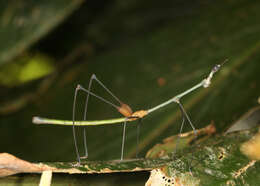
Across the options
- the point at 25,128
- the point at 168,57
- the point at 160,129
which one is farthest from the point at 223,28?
the point at 25,128

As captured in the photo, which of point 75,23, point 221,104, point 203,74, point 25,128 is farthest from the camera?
point 75,23

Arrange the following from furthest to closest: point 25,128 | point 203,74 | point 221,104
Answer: point 25,128 < point 203,74 < point 221,104

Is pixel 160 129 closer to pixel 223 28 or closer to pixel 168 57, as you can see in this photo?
pixel 168 57

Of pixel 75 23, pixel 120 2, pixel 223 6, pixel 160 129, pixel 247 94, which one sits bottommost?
pixel 160 129

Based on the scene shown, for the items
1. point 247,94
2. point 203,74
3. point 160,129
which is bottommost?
point 160,129

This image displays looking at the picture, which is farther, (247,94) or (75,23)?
(75,23)

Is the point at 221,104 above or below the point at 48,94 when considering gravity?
below

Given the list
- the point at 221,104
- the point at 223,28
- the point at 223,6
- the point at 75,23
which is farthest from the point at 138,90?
the point at 75,23

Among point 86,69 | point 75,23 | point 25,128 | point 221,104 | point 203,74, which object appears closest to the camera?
point 221,104

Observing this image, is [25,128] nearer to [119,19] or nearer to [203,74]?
[203,74]
